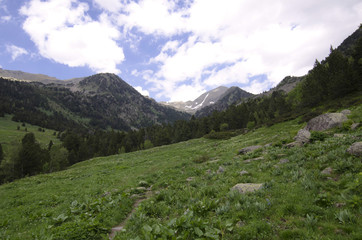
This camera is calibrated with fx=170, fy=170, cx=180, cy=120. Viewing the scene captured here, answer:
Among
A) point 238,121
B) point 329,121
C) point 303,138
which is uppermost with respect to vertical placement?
point 329,121

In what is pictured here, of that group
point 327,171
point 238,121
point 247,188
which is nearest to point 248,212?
point 247,188

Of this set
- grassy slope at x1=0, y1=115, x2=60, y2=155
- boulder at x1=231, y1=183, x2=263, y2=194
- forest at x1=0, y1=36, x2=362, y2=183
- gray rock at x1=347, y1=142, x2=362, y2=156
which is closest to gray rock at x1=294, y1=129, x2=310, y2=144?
gray rock at x1=347, y1=142, x2=362, y2=156

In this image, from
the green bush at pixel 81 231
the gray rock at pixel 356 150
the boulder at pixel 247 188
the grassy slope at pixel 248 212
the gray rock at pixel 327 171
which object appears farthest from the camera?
the gray rock at pixel 356 150

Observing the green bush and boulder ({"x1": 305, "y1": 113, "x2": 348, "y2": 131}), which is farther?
boulder ({"x1": 305, "y1": 113, "x2": 348, "y2": 131})

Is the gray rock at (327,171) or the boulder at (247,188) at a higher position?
the gray rock at (327,171)

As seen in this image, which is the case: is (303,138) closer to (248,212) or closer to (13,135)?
(248,212)

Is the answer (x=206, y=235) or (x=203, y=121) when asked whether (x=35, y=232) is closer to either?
(x=206, y=235)

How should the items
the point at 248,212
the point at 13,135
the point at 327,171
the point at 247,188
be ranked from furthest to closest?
the point at 13,135
the point at 247,188
the point at 327,171
the point at 248,212

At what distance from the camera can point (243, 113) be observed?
95375 millimetres

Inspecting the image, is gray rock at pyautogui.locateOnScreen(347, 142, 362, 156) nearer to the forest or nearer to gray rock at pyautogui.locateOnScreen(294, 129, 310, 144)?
gray rock at pyautogui.locateOnScreen(294, 129, 310, 144)

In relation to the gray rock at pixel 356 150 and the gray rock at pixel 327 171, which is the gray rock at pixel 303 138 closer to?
the gray rock at pixel 356 150

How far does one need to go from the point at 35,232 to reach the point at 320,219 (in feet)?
41.9

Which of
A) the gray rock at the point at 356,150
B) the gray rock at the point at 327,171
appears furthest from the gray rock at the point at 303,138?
the gray rock at the point at 327,171

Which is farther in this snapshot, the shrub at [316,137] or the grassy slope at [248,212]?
the shrub at [316,137]
